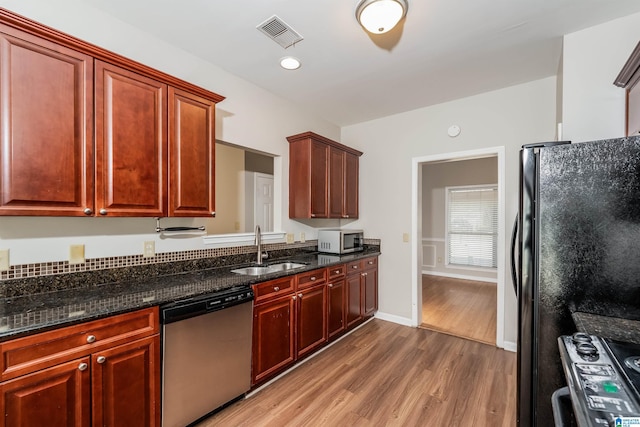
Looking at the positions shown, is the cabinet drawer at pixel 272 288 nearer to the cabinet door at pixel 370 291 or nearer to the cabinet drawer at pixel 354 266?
the cabinet drawer at pixel 354 266

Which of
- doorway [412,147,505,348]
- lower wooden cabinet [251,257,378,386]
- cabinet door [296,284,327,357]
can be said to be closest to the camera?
lower wooden cabinet [251,257,378,386]

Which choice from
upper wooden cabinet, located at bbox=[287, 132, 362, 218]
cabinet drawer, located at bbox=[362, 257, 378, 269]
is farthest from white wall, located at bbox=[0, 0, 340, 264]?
cabinet drawer, located at bbox=[362, 257, 378, 269]

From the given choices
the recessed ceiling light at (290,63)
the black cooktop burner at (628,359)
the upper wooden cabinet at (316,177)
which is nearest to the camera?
the black cooktop burner at (628,359)

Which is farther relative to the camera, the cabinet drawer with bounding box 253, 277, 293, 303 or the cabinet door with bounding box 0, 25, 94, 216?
the cabinet drawer with bounding box 253, 277, 293, 303

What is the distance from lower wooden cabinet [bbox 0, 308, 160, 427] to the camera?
1.20m

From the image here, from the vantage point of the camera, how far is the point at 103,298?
160 cm

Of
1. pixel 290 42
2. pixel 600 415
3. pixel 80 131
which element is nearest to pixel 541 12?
pixel 290 42

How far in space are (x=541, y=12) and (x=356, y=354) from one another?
10.3 ft

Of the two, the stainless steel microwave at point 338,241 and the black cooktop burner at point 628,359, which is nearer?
the black cooktop burner at point 628,359

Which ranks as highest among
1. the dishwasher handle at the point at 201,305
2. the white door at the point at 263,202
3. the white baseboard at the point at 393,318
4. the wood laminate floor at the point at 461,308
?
the white door at the point at 263,202

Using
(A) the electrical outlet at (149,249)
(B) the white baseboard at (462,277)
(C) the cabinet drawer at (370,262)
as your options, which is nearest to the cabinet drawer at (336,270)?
(C) the cabinet drawer at (370,262)

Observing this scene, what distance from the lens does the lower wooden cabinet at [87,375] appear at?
1.20m

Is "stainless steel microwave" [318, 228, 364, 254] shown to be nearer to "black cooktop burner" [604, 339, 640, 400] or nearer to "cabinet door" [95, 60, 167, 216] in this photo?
"cabinet door" [95, 60, 167, 216]

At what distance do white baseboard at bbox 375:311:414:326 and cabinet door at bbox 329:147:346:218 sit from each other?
147 cm
